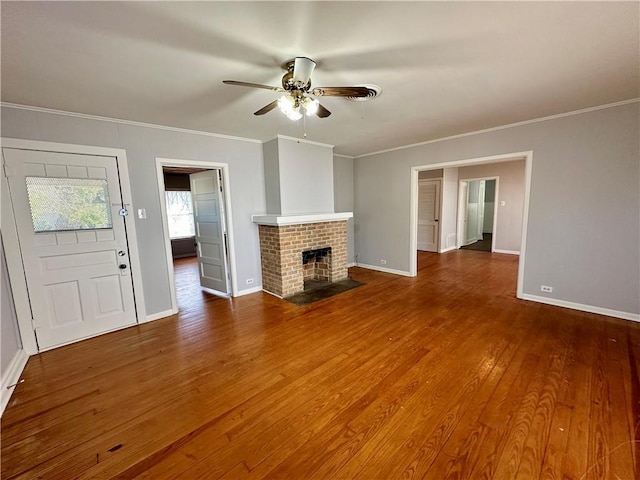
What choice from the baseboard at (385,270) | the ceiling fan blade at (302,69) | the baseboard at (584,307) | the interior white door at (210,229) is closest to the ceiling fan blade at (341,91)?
the ceiling fan blade at (302,69)

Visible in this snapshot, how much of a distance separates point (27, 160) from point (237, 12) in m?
2.80

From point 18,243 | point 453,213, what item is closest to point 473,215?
point 453,213

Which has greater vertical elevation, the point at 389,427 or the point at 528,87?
the point at 528,87

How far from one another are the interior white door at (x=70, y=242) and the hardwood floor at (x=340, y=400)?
0.28m

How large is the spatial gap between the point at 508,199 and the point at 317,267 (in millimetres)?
5517

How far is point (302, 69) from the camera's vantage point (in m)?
1.81

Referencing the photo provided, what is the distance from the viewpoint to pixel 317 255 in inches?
200

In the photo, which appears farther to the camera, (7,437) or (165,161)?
(165,161)

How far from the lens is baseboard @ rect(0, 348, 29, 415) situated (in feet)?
6.68

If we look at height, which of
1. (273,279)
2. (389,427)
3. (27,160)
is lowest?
(389,427)

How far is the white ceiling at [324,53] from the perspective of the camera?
4.75ft

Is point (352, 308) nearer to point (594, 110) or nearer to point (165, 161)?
point (165, 161)

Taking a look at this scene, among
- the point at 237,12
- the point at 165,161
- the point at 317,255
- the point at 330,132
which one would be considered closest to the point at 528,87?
the point at 330,132

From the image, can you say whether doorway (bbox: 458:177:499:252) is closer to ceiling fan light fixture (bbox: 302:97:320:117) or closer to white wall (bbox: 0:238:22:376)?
ceiling fan light fixture (bbox: 302:97:320:117)
